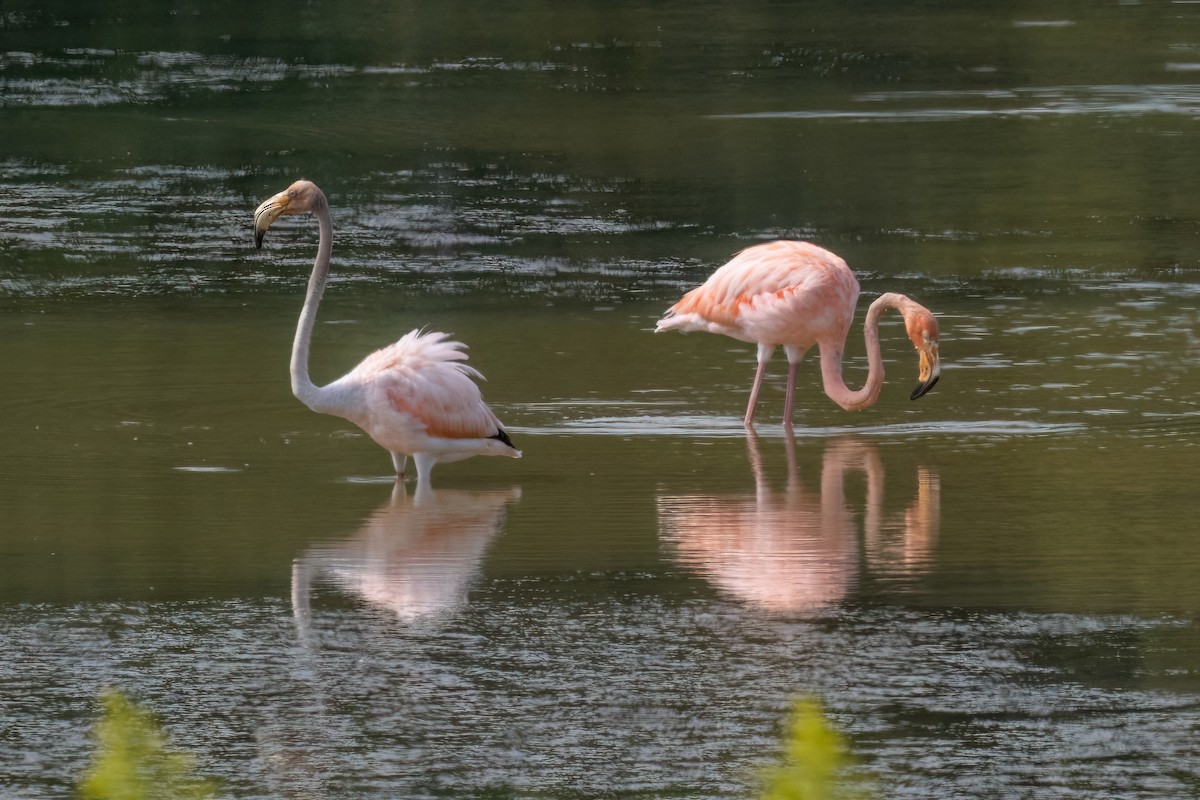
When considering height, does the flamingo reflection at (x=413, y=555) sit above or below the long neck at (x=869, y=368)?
below

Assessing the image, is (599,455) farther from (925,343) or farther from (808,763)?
(808,763)

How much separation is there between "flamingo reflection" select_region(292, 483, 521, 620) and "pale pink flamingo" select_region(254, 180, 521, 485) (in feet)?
0.65

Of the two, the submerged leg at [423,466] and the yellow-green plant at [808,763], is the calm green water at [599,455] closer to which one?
the submerged leg at [423,466]

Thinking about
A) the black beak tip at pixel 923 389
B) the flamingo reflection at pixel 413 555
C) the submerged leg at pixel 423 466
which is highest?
the black beak tip at pixel 923 389

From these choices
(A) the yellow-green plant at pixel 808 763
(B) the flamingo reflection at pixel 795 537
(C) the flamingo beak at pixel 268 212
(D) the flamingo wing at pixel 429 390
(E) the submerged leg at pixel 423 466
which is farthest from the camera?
(C) the flamingo beak at pixel 268 212

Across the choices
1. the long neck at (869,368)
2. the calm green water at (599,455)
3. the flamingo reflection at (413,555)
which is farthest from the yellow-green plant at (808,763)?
the long neck at (869,368)

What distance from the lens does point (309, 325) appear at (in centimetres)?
798

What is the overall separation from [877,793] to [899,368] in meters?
5.93

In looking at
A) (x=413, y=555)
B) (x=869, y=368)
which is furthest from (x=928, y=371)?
(x=413, y=555)

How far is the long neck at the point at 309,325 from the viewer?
7.74 m

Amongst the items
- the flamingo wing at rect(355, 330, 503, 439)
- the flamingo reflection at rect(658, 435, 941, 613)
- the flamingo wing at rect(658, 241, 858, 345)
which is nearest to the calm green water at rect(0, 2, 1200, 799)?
the flamingo reflection at rect(658, 435, 941, 613)

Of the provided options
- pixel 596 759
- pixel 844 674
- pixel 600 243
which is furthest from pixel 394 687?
pixel 600 243

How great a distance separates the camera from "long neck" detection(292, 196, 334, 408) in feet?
25.4

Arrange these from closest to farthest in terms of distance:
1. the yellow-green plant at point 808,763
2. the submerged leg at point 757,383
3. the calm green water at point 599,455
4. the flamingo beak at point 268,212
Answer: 1. the yellow-green plant at point 808,763
2. the calm green water at point 599,455
3. the flamingo beak at point 268,212
4. the submerged leg at point 757,383
